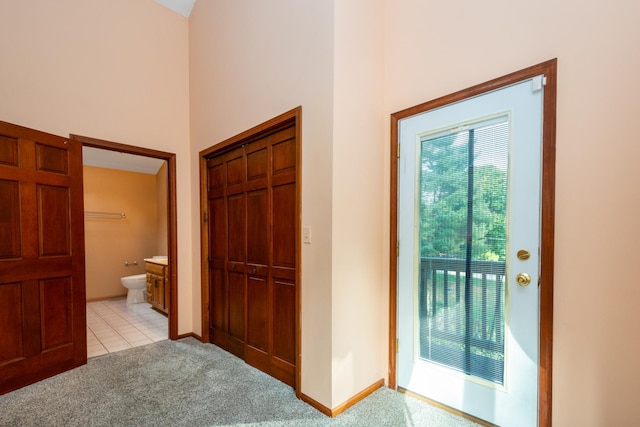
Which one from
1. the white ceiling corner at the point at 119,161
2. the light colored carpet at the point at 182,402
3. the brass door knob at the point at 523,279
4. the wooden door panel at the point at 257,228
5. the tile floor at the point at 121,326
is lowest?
the tile floor at the point at 121,326

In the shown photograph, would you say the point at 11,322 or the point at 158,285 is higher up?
the point at 11,322

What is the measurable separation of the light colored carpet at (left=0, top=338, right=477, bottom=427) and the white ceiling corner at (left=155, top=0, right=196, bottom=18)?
356 centimetres

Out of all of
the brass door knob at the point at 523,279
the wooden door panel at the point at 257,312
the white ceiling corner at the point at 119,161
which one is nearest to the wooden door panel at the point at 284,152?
the wooden door panel at the point at 257,312

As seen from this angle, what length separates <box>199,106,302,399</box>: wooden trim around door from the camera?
6.72 ft

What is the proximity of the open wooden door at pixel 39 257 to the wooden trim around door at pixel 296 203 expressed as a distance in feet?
3.26

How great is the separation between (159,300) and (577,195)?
4578 millimetres

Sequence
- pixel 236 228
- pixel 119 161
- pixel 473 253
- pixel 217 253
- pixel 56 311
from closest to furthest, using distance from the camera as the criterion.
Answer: pixel 473 253
pixel 56 311
pixel 236 228
pixel 217 253
pixel 119 161

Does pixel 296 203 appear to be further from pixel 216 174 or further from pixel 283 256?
pixel 216 174

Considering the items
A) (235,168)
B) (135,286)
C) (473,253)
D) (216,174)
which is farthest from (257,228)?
(135,286)

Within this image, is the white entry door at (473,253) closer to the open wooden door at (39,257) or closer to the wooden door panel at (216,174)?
the wooden door panel at (216,174)

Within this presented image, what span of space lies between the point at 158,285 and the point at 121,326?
0.66m

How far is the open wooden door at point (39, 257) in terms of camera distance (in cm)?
217

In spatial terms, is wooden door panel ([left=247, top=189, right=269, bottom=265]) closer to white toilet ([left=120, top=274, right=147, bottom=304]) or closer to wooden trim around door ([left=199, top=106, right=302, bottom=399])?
wooden trim around door ([left=199, top=106, right=302, bottom=399])

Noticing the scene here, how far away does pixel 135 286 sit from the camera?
4688mm
